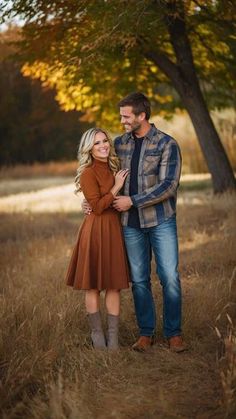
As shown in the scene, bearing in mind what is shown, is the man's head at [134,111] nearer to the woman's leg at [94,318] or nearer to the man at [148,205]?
the man at [148,205]

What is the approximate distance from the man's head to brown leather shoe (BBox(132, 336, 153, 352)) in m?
1.62

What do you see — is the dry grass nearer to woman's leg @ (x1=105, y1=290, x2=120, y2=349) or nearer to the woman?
woman's leg @ (x1=105, y1=290, x2=120, y2=349)

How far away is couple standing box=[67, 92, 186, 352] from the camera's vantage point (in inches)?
183

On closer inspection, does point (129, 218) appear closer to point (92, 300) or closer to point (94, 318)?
point (92, 300)

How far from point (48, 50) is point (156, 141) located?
735 cm

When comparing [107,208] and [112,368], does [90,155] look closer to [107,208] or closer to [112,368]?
[107,208]

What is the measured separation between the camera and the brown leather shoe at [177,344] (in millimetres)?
4695

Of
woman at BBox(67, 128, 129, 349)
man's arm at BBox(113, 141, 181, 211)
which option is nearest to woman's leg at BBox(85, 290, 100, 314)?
woman at BBox(67, 128, 129, 349)

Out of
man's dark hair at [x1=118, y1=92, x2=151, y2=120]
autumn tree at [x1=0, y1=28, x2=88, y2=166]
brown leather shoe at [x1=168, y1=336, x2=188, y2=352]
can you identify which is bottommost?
brown leather shoe at [x1=168, y1=336, x2=188, y2=352]

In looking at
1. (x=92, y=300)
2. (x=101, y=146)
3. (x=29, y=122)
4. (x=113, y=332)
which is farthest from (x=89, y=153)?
(x=29, y=122)

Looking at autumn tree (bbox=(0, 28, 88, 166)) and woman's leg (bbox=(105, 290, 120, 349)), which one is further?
autumn tree (bbox=(0, 28, 88, 166))

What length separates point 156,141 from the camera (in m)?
4.74

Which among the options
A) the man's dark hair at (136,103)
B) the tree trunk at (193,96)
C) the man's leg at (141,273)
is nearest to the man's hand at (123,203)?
the man's leg at (141,273)

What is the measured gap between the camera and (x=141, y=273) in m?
4.82
